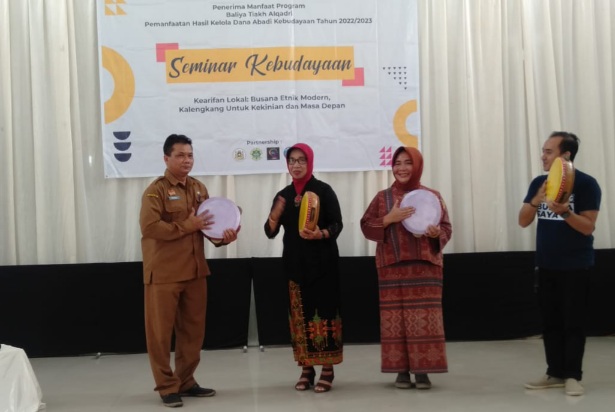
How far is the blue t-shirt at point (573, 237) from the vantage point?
161 inches

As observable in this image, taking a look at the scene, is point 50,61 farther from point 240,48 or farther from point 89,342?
point 89,342

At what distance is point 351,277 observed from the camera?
19.2 ft

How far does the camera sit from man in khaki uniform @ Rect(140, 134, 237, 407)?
411cm

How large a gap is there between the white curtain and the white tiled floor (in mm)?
903

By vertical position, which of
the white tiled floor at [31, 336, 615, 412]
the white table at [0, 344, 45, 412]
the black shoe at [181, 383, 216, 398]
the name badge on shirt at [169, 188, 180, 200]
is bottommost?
the white tiled floor at [31, 336, 615, 412]

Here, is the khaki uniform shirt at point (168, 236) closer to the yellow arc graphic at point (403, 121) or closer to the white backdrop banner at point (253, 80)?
the white backdrop banner at point (253, 80)

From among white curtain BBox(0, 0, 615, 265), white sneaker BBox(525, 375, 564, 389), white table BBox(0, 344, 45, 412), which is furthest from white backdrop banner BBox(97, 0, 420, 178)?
white sneaker BBox(525, 375, 564, 389)

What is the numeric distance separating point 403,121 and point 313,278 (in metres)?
2.14

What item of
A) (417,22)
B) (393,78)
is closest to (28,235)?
(393,78)

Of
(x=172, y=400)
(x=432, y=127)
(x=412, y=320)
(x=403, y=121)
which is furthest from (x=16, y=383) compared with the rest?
(x=432, y=127)

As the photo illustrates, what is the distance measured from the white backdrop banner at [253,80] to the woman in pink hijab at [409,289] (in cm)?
167

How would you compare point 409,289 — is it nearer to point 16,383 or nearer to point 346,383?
point 346,383

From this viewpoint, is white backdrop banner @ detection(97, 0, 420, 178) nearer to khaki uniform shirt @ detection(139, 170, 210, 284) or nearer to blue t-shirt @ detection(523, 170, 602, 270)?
khaki uniform shirt @ detection(139, 170, 210, 284)

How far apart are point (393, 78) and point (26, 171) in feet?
10.5
